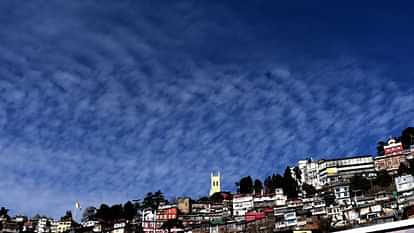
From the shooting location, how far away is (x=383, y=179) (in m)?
63.2

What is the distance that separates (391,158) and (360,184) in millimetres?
12286

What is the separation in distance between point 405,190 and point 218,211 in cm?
2704

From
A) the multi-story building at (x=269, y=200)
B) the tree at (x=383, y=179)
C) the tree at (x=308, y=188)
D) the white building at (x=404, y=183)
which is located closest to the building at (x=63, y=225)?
the multi-story building at (x=269, y=200)

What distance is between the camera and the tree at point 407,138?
72.9 metres

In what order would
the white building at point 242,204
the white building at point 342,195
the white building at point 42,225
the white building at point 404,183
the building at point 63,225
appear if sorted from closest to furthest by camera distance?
the white building at point 404,183
the white building at point 342,195
the white building at point 242,204
the white building at point 42,225
the building at point 63,225

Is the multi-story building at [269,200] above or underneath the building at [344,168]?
underneath

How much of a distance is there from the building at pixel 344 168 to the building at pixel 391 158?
1.65 metres

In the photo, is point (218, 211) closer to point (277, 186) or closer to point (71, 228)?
point (277, 186)

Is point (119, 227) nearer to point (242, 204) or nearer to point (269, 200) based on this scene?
point (242, 204)

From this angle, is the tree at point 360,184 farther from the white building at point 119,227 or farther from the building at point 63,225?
the building at point 63,225

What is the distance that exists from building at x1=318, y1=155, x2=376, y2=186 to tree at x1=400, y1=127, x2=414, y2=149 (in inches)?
227

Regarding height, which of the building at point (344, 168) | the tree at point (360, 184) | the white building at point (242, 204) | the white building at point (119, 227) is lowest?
the white building at point (119, 227)

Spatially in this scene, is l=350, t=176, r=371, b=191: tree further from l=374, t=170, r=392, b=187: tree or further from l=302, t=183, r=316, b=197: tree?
l=302, t=183, r=316, b=197: tree

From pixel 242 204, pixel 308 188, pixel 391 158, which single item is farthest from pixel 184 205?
pixel 391 158
